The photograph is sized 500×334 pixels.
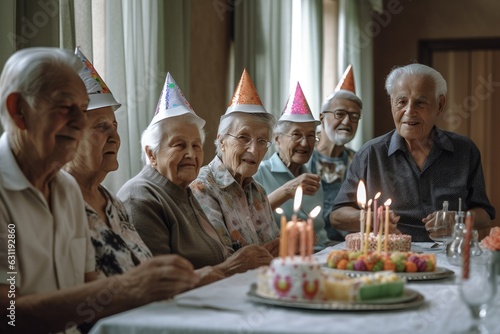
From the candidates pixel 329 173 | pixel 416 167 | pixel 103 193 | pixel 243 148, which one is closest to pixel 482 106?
pixel 329 173

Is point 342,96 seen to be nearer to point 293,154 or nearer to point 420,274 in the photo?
point 293,154

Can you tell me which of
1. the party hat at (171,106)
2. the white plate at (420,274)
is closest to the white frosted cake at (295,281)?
the white plate at (420,274)

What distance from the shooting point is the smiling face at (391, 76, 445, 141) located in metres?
3.59

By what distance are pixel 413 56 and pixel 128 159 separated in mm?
5222

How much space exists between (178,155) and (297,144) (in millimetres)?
1458

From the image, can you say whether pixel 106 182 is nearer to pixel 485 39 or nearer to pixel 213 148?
pixel 213 148

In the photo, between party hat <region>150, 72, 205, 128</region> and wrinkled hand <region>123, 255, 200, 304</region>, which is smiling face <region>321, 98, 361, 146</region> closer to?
party hat <region>150, 72, 205, 128</region>

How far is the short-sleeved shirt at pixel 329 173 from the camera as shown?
4.71 metres

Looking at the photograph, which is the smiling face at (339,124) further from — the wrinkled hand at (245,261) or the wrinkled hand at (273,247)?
the wrinkled hand at (245,261)

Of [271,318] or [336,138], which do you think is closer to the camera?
[271,318]

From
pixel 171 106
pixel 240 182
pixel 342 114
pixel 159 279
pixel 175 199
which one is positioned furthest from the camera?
pixel 342 114

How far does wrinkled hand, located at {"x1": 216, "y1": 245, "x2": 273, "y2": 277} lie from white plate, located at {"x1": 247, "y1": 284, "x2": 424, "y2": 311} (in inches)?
31.4

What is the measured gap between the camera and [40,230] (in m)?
1.89

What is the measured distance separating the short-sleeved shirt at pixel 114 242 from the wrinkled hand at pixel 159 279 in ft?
1.22
